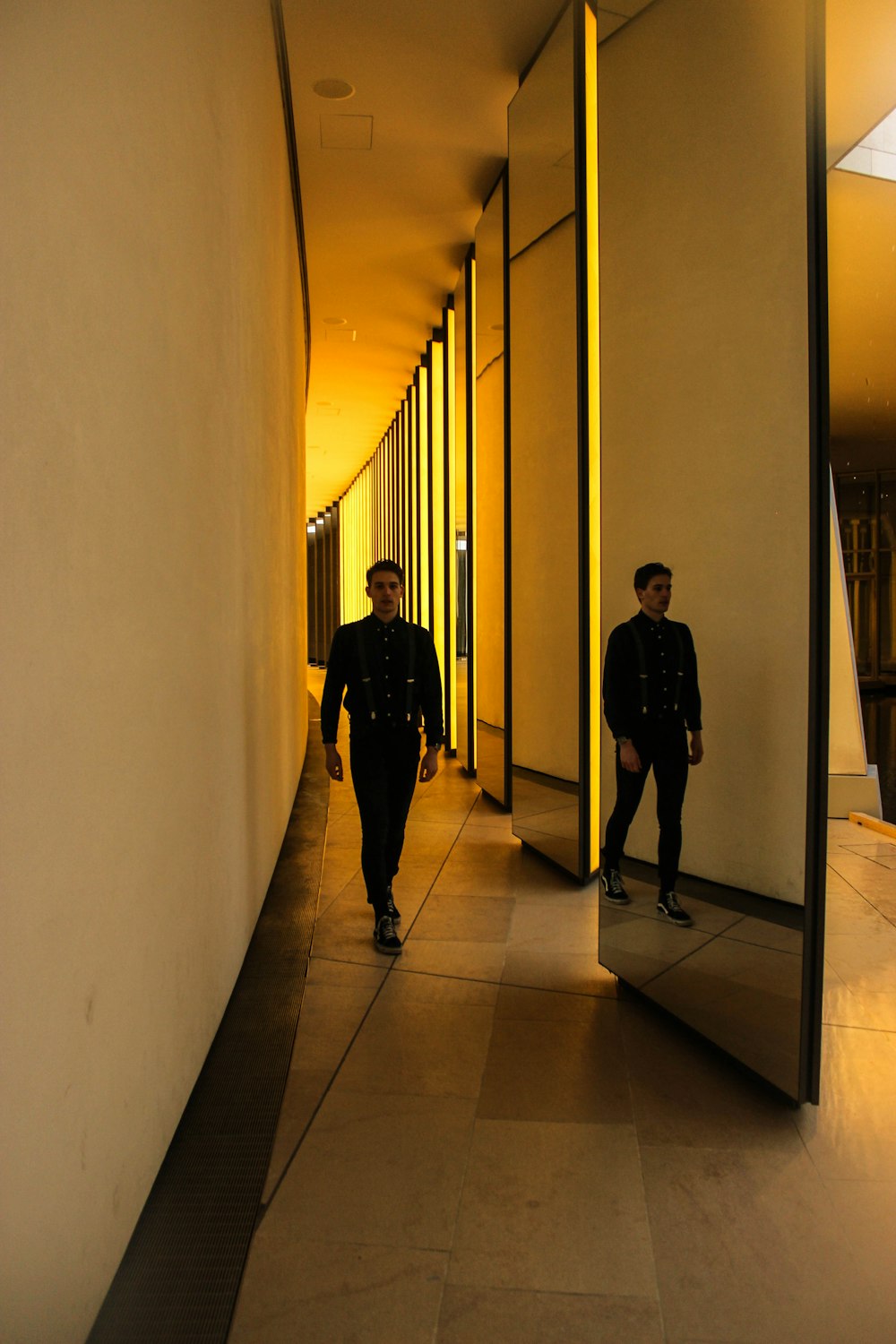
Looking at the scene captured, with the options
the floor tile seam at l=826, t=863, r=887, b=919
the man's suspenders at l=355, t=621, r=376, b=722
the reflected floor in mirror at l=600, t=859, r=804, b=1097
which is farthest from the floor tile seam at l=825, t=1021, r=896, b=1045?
the man's suspenders at l=355, t=621, r=376, b=722

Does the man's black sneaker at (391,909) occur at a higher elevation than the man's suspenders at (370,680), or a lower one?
lower

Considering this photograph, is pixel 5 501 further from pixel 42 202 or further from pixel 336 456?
pixel 336 456

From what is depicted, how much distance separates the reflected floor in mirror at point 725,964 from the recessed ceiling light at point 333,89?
488 cm

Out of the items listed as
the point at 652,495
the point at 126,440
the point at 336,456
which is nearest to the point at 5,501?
the point at 126,440

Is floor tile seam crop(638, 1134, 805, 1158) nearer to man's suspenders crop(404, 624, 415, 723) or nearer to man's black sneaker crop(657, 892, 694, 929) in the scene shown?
man's black sneaker crop(657, 892, 694, 929)

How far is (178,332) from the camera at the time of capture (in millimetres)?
2441

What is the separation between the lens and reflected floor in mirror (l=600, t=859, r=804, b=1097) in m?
2.59

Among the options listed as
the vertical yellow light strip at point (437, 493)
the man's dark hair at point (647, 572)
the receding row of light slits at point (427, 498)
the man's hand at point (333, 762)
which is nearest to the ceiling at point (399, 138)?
the vertical yellow light strip at point (437, 493)

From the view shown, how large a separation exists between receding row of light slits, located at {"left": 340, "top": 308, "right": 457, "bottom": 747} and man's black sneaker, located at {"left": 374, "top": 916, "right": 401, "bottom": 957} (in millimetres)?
5353

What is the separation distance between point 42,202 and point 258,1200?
2.00 meters

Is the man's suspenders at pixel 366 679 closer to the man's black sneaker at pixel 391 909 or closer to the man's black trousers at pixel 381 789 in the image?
the man's black trousers at pixel 381 789

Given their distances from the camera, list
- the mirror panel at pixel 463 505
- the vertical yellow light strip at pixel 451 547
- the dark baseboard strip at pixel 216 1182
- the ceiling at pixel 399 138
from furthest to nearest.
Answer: the vertical yellow light strip at pixel 451 547, the mirror panel at pixel 463 505, the ceiling at pixel 399 138, the dark baseboard strip at pixel 216 1182

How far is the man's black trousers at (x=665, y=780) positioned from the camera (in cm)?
292

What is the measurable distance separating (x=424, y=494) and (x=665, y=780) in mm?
9065
